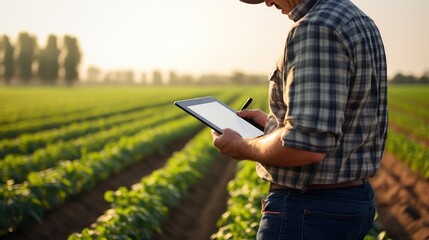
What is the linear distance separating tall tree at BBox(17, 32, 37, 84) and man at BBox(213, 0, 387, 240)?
100255mm

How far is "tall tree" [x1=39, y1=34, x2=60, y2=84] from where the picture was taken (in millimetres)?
96000

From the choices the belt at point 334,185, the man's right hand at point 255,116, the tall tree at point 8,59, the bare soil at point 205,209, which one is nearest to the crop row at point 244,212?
the bare soil at point 205,209

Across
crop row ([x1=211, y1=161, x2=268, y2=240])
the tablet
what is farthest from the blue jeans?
crop row ([x1=211, y1=161, x2=268, y2=240])

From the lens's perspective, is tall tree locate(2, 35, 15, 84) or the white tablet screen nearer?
the white tablet screen

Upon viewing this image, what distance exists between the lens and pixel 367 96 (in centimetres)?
172

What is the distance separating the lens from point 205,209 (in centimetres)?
781

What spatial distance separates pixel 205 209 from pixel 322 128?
21.3ft

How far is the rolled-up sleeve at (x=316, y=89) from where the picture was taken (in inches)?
60.8

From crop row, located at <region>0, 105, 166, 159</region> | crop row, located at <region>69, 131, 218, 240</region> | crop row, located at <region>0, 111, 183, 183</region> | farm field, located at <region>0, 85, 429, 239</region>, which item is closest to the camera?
crop row, located at <region>69, 131, 218, 240</region>

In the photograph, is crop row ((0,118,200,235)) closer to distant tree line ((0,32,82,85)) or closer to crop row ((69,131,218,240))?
crop row ((69,131,218,240))

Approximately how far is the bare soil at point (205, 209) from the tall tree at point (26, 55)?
91987 mm

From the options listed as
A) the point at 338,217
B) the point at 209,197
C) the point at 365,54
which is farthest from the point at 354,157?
the point at 209,197

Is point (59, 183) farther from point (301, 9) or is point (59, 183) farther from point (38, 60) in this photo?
point (38, 60)

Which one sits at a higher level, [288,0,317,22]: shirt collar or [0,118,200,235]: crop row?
[288,0,317,22]: shirt collar
